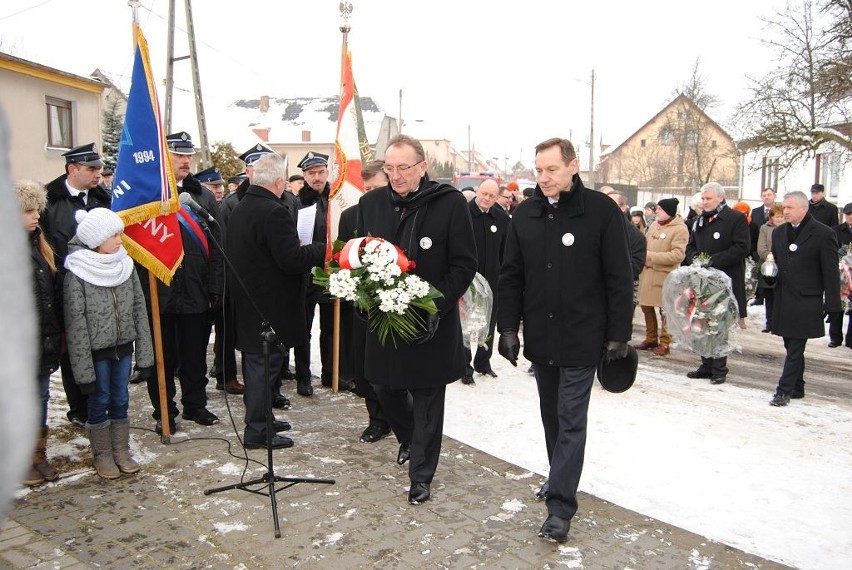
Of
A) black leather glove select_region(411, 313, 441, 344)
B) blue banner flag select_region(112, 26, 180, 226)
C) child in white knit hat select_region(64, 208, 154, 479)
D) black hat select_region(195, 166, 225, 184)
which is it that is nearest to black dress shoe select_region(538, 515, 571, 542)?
black leather glove select_region(411, 313, 441, 344)

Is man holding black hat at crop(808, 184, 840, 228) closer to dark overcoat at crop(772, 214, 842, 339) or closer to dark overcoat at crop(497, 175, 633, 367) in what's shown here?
dark overcoat at crop(772, 214, 842, 339)

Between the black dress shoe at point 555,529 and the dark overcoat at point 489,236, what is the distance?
3974mm

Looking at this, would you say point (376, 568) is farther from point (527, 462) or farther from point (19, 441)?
point (19, 441)

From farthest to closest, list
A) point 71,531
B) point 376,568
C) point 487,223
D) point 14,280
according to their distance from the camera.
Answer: point 487,223
point 71,531
point 376,568
point 14,280

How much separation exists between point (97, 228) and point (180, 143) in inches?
91.9

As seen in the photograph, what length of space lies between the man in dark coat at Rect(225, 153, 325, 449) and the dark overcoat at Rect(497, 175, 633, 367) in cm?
199

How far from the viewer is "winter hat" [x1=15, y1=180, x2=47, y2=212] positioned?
4.75 meters

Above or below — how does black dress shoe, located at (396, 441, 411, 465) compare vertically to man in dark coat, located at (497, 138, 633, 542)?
Result: below

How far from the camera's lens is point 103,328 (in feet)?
16.1

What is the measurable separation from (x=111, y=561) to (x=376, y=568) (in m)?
1.38

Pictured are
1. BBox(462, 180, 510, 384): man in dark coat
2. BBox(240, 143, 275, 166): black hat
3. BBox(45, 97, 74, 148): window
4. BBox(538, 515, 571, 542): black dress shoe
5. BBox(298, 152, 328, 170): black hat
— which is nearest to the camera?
BBox(538, 515, 571, 542): black dress shoe

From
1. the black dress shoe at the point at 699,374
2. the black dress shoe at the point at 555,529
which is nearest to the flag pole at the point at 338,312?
the black dress shoe at the point at 555,529

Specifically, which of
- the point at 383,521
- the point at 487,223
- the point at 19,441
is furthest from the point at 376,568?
the point at 487,223

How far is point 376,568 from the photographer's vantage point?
3736 mm
